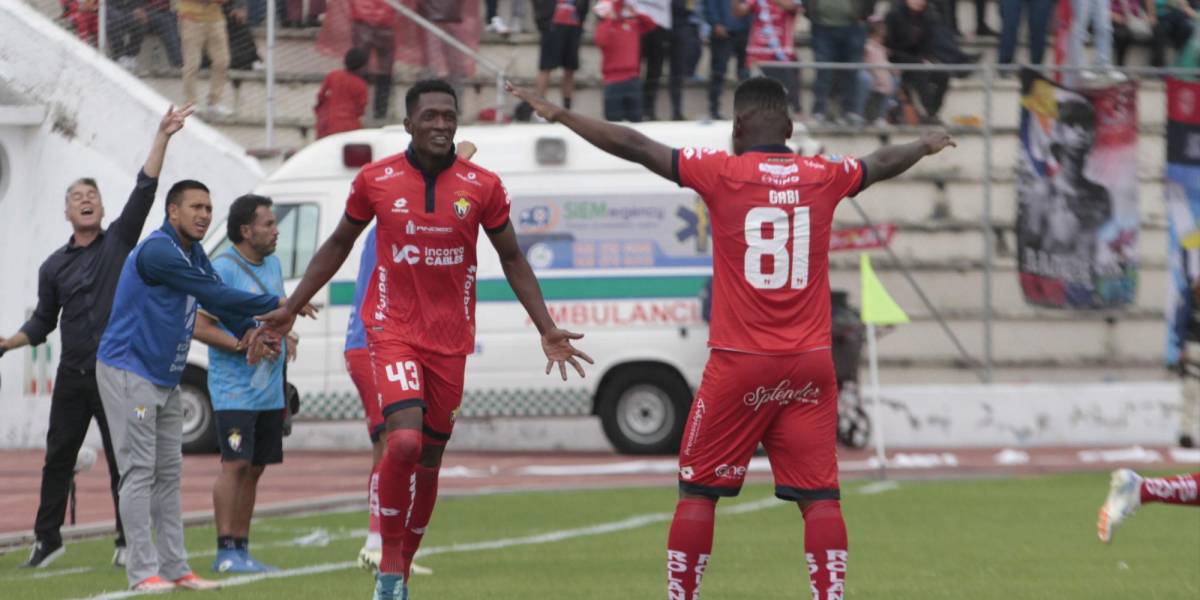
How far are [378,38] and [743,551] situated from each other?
10937mm

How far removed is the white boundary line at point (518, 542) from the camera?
35.4ft

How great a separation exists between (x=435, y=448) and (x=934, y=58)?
46.1ft

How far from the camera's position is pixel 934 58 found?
22.3m

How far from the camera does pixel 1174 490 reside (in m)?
9.24

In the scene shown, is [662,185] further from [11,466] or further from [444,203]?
[444,203]

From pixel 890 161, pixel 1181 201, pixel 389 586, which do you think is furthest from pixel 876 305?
pixel 890 161

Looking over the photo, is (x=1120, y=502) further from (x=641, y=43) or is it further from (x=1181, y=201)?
(x=641, y=43)

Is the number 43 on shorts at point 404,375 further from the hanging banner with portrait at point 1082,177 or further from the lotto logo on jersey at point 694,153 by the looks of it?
the hanging banner with portrait at point 1082,177

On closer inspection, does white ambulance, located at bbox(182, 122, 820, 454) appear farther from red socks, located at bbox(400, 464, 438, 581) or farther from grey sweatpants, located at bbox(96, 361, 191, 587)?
red socks, located at bbox(400, 464, 438, 581)

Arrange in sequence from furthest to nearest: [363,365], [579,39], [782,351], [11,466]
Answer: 1. [579,39]
2. [11,466]
3. [363,365]
4. [782,351]

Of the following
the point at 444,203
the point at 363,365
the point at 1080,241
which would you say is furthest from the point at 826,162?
the point at 1080,241

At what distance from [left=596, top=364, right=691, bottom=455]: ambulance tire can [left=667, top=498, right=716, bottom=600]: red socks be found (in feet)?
38.8

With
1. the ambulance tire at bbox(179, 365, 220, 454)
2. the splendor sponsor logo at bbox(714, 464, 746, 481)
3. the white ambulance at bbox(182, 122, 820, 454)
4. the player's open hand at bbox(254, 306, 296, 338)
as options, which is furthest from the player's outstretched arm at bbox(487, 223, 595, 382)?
the ambulance tire at bbox(179, 365, 220, 454)

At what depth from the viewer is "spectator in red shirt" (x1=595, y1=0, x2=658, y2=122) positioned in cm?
2161
